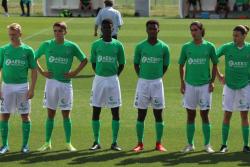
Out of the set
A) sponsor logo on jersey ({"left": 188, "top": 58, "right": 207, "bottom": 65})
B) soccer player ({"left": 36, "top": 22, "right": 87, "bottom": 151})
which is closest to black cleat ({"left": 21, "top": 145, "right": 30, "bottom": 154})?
soccer player ({"left": 36, "top": 22, "right": 87, "bottom": 151})

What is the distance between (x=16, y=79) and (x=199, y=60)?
3215mm

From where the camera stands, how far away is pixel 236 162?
1194 centimetres

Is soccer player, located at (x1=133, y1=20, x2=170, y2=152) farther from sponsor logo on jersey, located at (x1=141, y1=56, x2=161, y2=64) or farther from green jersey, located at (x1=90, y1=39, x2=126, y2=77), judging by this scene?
green jersey, located at (x1=90, y1=39, x2=126, y2=77)

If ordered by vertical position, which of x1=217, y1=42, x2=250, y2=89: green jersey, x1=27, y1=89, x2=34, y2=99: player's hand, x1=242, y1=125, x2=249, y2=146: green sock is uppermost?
x1=217, y1=42, x2=250, y2=89: green jersey

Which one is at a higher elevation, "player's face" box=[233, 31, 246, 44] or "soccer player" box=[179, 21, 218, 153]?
"player's face" box=[233, 31, 246, 44]

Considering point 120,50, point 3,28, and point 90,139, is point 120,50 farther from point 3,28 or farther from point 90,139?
point 3,28

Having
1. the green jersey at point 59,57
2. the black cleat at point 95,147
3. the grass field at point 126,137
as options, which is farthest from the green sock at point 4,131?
the black cleat at point 95,147

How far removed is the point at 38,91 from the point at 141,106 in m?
6.95

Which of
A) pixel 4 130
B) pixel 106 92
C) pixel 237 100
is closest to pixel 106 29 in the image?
pixel 106 92

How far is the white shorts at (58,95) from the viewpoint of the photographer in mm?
12766

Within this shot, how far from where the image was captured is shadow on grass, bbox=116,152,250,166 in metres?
11.9

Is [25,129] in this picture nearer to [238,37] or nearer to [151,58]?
[151,58]

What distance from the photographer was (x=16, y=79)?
12438 mm

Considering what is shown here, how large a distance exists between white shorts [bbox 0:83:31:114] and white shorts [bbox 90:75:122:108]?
1270 millimetres
